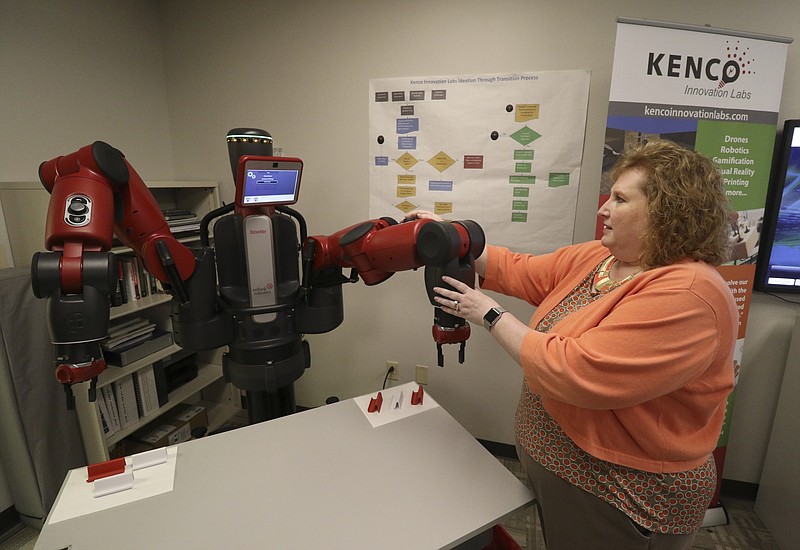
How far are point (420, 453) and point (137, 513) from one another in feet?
2.37

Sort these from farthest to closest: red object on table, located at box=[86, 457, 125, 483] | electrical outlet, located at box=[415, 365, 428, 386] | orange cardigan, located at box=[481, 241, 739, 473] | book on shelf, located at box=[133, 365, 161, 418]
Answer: electrical outlet, located at box=[415, 365, 428, 386] < book on shelf, located at box=[133, 365, 161, 418] < red object on table, located at box=[86, 457, 125, 483] < orange cardigan, located at box=[481, 241, 739, 473]

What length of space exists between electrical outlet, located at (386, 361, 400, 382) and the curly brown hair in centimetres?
161

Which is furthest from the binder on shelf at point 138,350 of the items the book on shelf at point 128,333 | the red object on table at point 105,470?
the red object on table at point 105,470

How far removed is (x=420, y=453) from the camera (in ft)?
3.91

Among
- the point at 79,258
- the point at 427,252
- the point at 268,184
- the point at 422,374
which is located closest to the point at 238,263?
the point at 268,184

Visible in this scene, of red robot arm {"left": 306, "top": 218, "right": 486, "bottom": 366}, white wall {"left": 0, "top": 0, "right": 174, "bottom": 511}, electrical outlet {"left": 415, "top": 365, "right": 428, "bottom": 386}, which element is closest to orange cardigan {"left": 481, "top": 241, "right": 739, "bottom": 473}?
red robot arm {"left": 306, "top": 218, "right": 486, "bottom": 366}

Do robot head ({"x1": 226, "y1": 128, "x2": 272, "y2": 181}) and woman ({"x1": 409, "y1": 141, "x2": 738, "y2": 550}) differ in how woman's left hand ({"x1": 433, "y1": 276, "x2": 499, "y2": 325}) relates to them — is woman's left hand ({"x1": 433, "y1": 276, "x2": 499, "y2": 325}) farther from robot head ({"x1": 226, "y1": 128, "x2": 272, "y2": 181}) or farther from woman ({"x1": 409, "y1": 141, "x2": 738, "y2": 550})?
robot head ({"x1": 226, "y1": 128, "x2": 272, "y2": 181})

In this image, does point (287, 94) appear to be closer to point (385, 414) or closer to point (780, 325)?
Result: point (385, 414)

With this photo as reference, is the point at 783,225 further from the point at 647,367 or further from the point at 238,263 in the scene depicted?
the point at 238,263

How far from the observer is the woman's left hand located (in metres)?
1.00

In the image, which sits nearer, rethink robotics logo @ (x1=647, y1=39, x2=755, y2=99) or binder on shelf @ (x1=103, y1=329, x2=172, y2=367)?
rethink robotics logo @ (x1=647, y1=39, x2=755, y2=99)

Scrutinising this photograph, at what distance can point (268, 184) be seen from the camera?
1.23 metres

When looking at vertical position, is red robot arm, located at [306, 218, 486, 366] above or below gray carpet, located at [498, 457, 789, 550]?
above

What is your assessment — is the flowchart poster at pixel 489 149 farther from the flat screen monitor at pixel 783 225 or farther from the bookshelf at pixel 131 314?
the bookshelf at pixel 131 314
